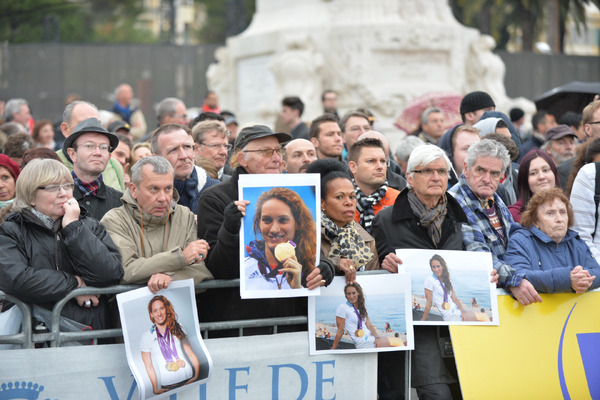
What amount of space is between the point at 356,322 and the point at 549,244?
4.91ft

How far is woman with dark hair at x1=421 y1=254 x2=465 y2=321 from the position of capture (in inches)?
223

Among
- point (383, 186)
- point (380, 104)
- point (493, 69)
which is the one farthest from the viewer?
point (493, 69)

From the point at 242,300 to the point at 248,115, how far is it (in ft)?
34.4

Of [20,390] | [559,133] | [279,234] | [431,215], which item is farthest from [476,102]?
[20,390]

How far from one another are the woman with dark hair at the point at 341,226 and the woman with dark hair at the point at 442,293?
383mm

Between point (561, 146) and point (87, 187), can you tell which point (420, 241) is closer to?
point (87, 187)

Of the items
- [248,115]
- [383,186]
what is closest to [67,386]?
[383,186]

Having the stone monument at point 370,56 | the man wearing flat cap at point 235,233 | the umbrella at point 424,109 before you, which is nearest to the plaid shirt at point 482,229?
the man wearing flat cap at point 235,233

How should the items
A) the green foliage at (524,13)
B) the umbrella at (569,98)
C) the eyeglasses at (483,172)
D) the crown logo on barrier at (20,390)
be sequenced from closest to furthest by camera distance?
the crown logo on barrier at (20,390), the eyeglasses at (483,172), the umbrella at (569,98), the green foliage at (524,13)

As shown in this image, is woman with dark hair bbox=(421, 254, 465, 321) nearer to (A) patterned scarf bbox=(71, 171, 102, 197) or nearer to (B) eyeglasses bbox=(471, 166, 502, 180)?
(B) eyeglasses bbox=(471, 166, 502, 180)

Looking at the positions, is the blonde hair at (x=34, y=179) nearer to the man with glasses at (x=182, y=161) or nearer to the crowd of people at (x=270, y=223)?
the crowd of people at (x=270, y=223)

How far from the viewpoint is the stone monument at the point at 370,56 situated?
573 inches

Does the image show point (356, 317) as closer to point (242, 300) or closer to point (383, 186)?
point (242, 300)

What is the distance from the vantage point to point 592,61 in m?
24.8
